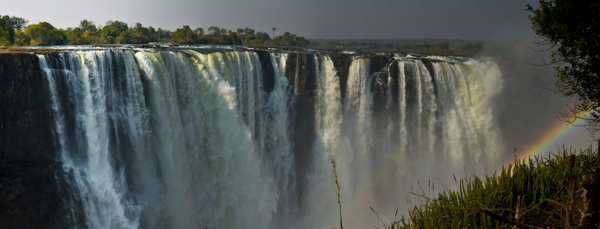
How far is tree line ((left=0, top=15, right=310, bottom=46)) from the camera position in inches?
876

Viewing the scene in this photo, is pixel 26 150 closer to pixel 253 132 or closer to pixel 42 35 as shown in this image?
pixel 253 132

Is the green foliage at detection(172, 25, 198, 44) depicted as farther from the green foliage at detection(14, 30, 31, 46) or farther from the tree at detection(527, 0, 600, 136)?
the tree at detection(527, 0, 600, 136)

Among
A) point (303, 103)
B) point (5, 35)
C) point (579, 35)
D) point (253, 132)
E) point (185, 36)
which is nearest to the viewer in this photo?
point (579, 35)

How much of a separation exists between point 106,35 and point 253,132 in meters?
27.7

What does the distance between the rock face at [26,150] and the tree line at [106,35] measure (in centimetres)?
992

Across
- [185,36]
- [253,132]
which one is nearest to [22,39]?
[185,36]

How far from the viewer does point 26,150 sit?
1033 cm

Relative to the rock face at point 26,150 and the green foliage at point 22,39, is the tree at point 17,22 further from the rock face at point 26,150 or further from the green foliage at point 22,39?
the rock face at point 26,150

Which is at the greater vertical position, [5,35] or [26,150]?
[5,35]

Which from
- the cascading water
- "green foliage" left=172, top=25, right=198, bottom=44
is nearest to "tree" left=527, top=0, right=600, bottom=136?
the cascading water

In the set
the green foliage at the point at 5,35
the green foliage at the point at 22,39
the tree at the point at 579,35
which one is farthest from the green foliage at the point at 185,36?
the tree at the point at 579,35

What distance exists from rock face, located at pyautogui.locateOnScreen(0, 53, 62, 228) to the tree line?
9917 mm

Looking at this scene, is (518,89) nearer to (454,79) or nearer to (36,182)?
(454,79)

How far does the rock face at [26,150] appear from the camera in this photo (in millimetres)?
10055
